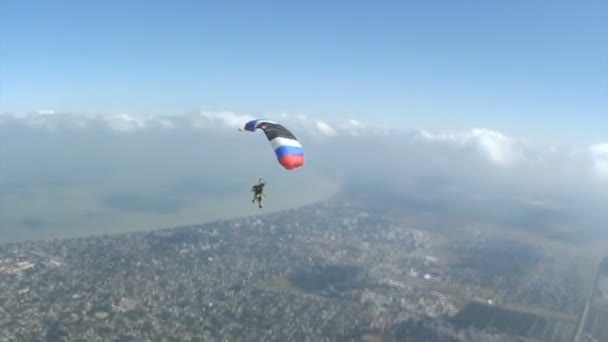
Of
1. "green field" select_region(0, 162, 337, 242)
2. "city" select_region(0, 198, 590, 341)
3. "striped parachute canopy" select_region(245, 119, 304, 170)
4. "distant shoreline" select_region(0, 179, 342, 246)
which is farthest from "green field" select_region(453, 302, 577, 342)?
"green field" select_region(0, 162, 337, 242)

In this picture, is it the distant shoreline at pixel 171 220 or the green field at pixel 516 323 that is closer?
the green field at pixel 516 323

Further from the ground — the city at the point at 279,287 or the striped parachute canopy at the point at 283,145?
the striped parachute canopy at the point at 283,145

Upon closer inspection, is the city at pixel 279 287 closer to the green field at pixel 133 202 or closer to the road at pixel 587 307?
the road at pixel 587 307

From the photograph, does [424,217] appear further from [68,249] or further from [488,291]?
[68,249]

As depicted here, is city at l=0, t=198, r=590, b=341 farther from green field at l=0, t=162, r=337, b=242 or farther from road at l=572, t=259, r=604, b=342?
green field at l=0, t=162, r=337, b=242

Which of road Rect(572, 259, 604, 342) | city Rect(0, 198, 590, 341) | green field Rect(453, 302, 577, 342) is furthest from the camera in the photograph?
road Rect(572, 259, 604, 342)

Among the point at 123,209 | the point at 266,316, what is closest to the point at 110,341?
the point at 266,316

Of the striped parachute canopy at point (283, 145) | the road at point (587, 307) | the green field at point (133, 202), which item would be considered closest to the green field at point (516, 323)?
the road at point (587, 307)

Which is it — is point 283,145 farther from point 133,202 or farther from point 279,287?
point 133,202

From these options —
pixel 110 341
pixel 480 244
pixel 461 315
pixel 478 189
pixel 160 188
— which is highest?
pixel 478 189
